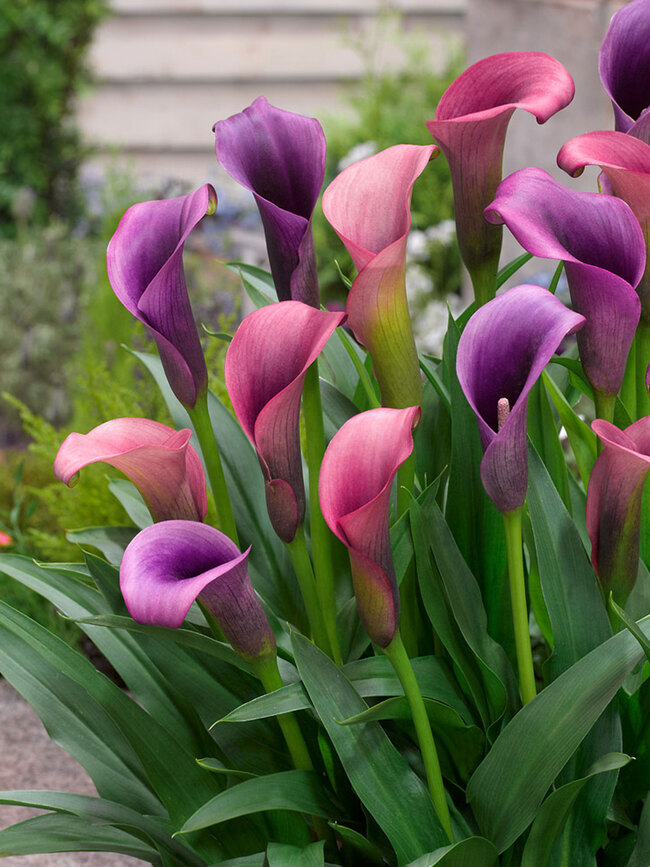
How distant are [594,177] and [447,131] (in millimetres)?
1787

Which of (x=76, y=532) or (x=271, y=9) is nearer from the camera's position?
(x=76, y=532)

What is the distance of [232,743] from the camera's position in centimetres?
69

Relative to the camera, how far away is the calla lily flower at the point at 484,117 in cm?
55

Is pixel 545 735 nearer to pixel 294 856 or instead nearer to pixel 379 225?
pixel 294 856

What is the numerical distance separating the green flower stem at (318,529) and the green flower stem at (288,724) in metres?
0.05

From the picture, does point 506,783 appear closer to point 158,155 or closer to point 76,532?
point 76,532

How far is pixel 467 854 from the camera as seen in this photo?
1.88 feet

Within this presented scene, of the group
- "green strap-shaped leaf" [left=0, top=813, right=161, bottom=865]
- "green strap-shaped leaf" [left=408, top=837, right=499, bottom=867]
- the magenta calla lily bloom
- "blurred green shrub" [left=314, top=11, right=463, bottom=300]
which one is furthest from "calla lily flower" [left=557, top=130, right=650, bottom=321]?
"blurred green shrub" [left=314, top=11, right=463, bottom=300]

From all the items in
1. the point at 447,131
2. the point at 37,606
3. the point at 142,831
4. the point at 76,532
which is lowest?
the point at 37,606

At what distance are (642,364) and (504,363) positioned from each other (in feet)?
0.64

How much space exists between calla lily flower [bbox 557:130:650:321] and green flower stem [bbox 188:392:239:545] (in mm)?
274

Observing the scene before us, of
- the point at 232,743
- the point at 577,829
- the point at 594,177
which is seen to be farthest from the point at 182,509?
the point at 594,177

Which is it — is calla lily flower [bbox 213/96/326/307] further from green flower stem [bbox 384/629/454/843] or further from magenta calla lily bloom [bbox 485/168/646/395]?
green flower stem [bbox 384/629/454/843]

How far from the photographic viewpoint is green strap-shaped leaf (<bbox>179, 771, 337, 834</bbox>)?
23.0 inches
